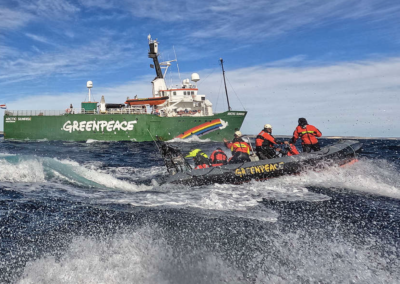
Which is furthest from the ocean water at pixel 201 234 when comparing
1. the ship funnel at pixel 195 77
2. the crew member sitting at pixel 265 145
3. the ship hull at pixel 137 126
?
the ship funnel at pixel 195 77

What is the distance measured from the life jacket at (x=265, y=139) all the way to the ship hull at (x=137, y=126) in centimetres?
2493

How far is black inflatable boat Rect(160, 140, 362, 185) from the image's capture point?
9430 mm

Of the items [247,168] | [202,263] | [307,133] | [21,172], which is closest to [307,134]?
[307,133]

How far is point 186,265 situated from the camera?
3693 millimetres

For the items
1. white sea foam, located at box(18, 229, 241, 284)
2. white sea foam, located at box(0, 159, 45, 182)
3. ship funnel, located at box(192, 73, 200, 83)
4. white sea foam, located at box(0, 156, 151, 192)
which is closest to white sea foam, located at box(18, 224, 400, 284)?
white sea foam, located at box(18, 229, 241, 284)

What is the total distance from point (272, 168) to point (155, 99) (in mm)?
30763

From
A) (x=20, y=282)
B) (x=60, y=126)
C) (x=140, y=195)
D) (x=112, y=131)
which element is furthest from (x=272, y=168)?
(x=60, y=126)

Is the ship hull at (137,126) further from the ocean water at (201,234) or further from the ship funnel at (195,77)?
the ocean water at (201,234)

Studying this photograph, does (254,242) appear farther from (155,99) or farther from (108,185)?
(155,99)

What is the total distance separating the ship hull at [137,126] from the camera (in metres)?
35.4

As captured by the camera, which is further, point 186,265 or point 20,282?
point 186,265

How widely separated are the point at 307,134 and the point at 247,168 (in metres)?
2.89

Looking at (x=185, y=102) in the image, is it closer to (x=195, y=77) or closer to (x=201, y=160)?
(x=195, y=77)

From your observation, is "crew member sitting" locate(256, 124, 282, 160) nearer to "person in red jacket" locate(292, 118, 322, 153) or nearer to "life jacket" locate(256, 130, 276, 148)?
"life jacket" locate(256, 130, 276, 148)
